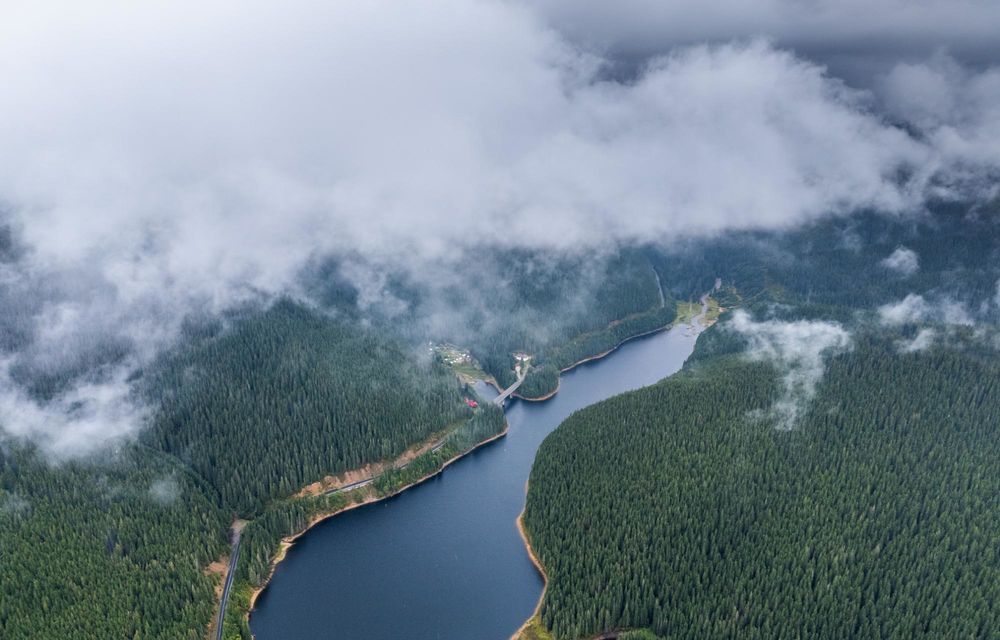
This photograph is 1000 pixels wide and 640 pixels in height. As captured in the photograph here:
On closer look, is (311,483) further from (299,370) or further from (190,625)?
(190,625)

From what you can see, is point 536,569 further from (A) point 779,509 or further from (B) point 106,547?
(B) point 106,547

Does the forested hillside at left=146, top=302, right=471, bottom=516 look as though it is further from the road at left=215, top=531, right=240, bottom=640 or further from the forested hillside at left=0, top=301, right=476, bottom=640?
the road at left=215, top=531, right=240, bottom=640

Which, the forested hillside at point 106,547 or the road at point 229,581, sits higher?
the forested hillside at point 106,547

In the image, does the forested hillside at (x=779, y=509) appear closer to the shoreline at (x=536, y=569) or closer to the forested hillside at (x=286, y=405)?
the shoreline at (x=536, y=569)

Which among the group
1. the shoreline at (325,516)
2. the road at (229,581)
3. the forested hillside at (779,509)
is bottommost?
the shoreline at (325,516)

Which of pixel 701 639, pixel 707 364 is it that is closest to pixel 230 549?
pixel 701 639

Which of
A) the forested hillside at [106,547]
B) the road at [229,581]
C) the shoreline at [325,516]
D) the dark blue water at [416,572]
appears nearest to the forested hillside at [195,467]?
the forested hillside at [106,547]
